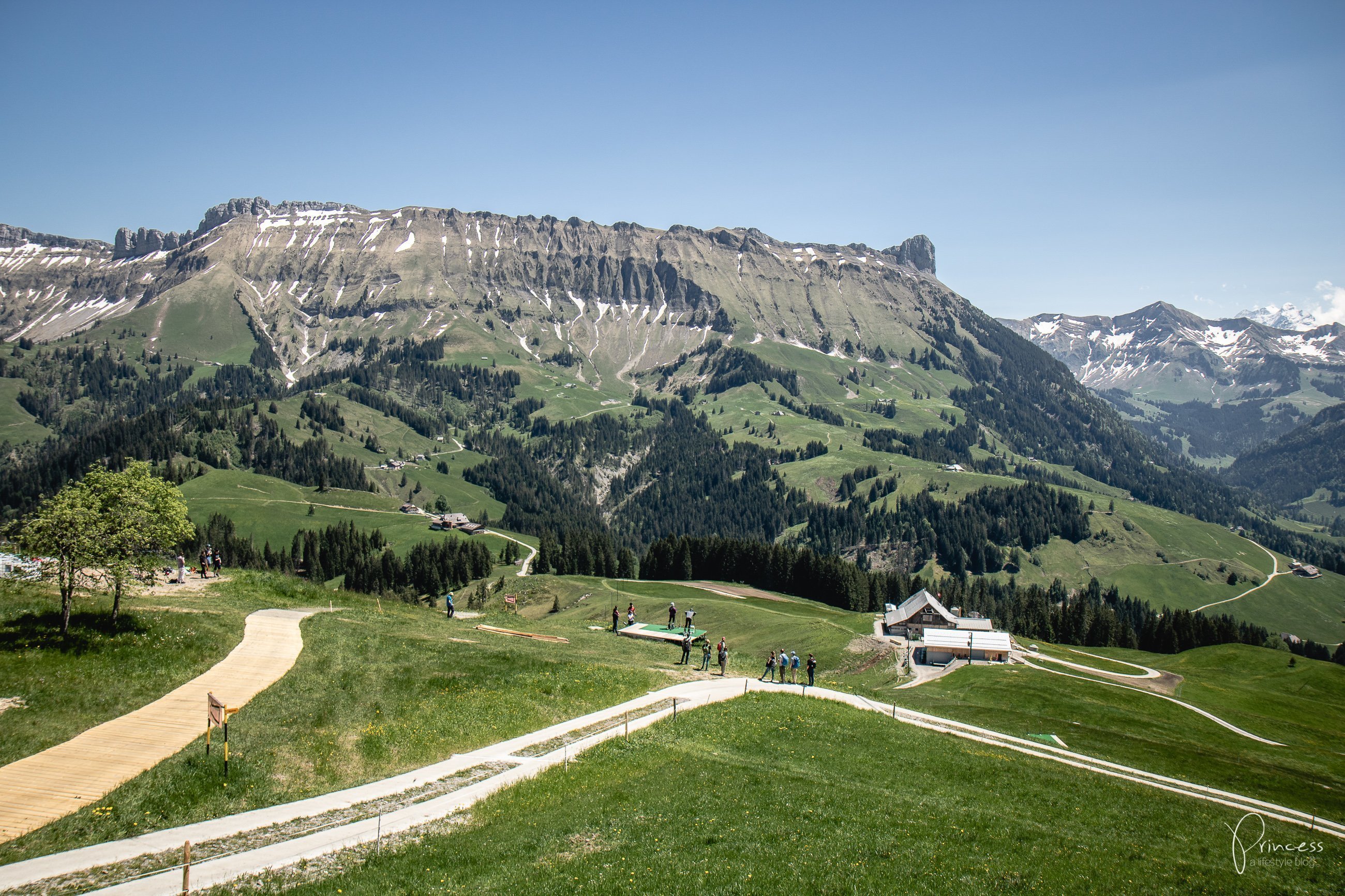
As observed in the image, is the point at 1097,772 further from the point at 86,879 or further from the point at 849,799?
the point at 86,879

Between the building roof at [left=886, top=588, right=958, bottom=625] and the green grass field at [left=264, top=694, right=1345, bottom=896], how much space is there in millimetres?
87222

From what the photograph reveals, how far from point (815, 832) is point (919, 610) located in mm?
104799

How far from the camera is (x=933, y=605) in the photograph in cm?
12312

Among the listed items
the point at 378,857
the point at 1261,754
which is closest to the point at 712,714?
the point at 378,857

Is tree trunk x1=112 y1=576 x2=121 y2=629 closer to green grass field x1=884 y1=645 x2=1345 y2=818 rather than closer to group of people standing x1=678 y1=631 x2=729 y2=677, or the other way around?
group of people standing x1=678 y1=631 x2=729 y2=677

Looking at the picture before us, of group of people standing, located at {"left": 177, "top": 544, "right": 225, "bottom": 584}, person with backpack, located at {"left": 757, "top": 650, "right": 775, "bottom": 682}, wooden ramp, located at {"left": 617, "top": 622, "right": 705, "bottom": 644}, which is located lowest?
wooden ramp, located at {"left": 617, "top": 622, "right": 705, "bottom": 644}

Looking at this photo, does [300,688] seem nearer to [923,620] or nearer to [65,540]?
[65,540]

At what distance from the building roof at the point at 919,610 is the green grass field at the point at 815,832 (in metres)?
87.2

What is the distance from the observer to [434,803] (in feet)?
93.4

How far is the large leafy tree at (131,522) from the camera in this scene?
127 feet

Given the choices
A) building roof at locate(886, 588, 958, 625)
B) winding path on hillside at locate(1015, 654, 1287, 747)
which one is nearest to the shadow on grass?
winding path on hillside at locate(1015, 654, 1287, 747)

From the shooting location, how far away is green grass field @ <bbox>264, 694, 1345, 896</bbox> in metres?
21.0

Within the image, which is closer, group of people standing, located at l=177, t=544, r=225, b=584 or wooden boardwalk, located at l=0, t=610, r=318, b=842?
wooden boardwalk, located at l=0, t=610, r=318, b=842

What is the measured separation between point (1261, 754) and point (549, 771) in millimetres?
54347
